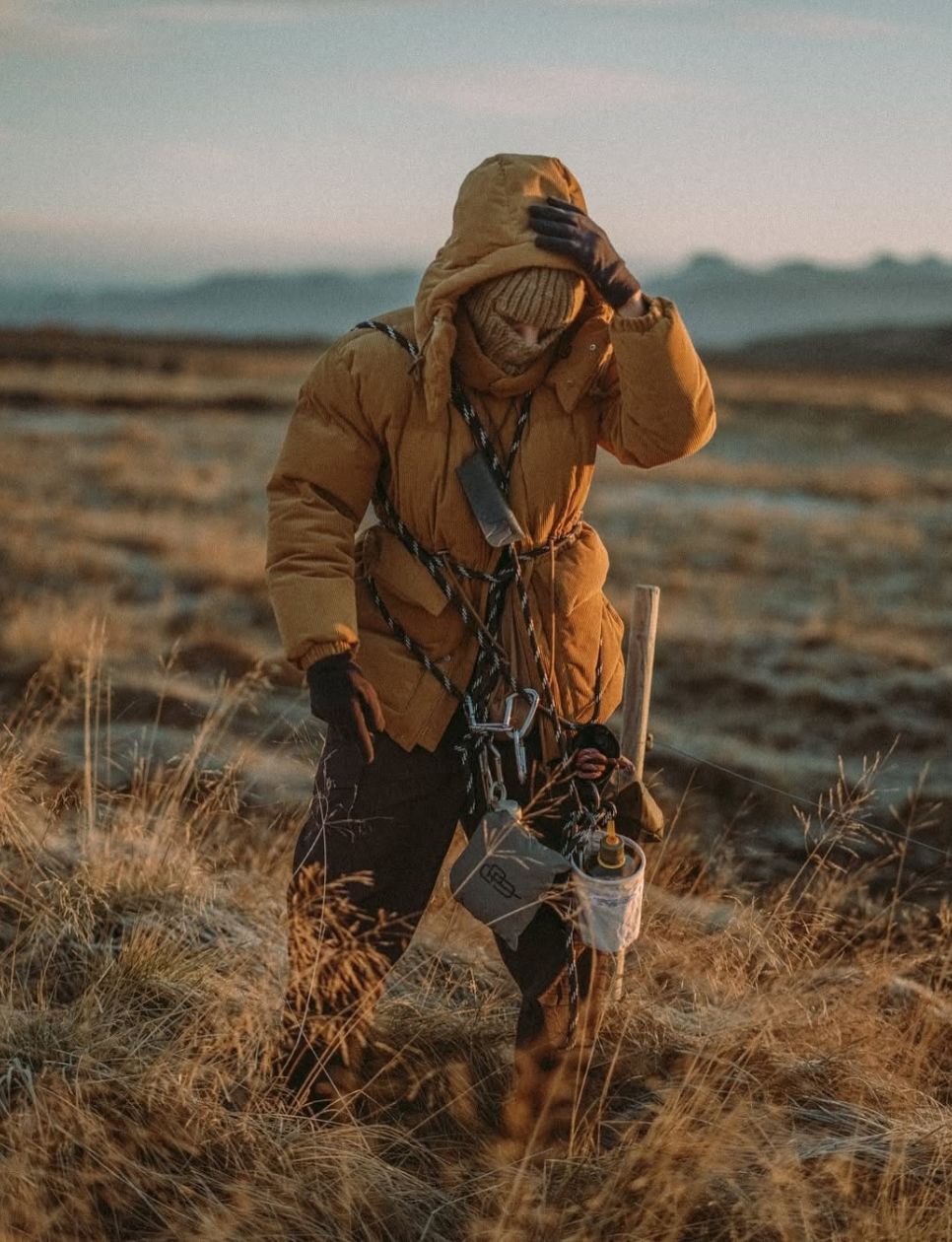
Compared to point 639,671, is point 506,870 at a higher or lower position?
lower

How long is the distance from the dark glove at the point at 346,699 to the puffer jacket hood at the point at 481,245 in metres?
0.51

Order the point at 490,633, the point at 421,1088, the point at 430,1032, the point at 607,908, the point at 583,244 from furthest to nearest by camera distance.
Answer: the point at 430,1032, the point at 421,1088, the point at 490,633, the point at 607,908, the point at 583,244

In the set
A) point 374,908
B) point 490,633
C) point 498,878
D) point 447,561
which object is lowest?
point 374,908

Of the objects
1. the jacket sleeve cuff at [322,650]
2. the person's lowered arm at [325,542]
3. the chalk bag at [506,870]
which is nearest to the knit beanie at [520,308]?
the person's lowered arm at [325,542]

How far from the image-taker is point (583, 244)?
2051mm

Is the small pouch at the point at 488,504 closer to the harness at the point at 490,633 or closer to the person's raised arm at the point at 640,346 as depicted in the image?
the harness at the point at 490,633

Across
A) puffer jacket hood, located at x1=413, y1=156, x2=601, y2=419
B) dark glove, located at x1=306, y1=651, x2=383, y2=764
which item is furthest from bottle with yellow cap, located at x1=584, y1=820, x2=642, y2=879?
puffer jacket hood, located at x1=413, y1=156, x2=601, y2=419

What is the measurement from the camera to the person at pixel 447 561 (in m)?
2.15

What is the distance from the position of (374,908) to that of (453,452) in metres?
0.93

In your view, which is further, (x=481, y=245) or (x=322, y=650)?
(x=322, y=650)

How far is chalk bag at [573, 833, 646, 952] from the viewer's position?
219 cm

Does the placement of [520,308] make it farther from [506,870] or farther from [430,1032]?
[430,1032]

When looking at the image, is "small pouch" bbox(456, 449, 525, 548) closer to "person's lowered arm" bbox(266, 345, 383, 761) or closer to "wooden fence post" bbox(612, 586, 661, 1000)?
"person's lowered arm" bbox(266, 345, 383, 761)

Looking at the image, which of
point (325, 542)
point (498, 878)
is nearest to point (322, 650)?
point (325, 542)
